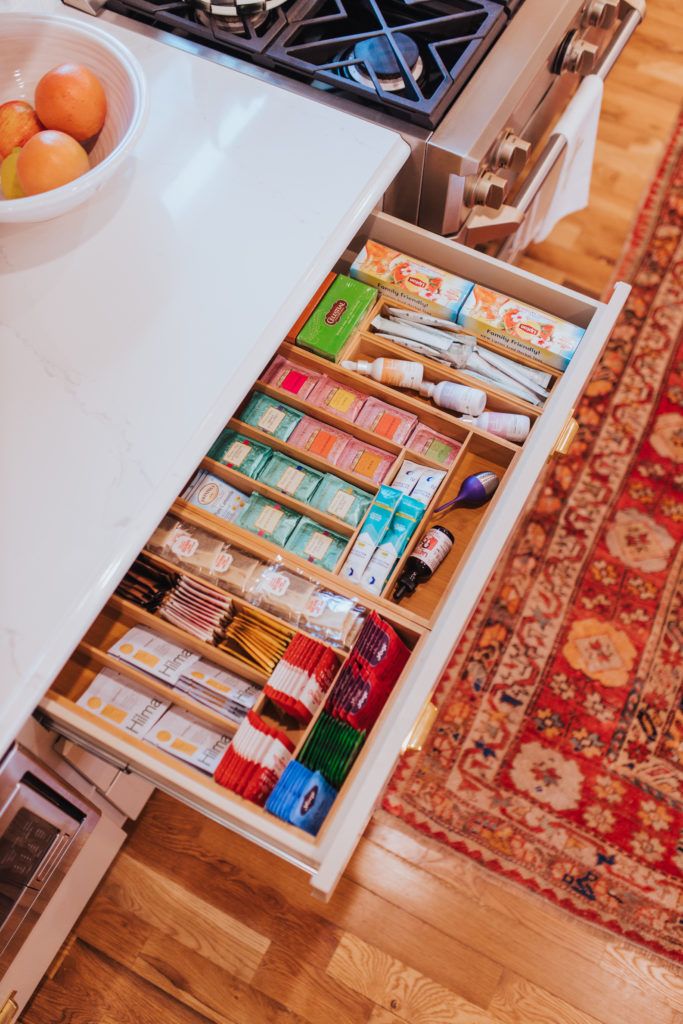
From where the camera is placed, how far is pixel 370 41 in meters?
1.15

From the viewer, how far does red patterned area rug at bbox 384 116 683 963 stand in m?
1.51

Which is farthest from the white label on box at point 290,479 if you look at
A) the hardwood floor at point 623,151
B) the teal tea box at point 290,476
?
the hardwood floor at point 623,151

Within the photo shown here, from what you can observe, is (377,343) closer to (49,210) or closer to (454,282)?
(454,282)

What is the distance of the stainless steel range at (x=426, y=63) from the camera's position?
1095 mm

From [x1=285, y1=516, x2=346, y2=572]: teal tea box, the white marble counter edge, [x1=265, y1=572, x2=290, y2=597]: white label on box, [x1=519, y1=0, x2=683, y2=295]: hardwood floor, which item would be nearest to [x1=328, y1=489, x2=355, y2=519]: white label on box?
[x1=285, y1=516, x2=346, y2=572]: teal tea box

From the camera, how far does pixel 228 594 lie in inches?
39.9

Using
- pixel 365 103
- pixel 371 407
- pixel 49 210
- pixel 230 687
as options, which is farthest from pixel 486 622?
pixel 49 210

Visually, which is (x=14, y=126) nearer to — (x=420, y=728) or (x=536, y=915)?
(x=420, y=728)

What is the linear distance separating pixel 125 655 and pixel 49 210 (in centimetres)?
57

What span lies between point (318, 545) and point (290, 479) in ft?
0.37

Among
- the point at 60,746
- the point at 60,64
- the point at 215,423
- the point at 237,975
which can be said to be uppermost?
the point at 60,64

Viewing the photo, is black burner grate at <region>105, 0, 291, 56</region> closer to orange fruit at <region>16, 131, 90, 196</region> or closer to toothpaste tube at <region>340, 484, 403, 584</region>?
orange fruit at <region>16, 131, 90, 196</region>

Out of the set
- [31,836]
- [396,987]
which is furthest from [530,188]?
[396,987]

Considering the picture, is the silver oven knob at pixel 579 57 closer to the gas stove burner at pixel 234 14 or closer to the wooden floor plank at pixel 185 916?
the gas stove burner at pixel 234 14
